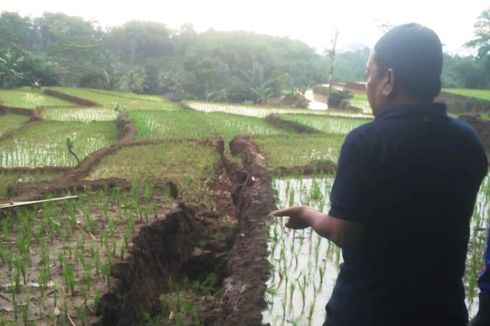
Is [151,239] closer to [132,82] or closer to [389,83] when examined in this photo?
[389,83]

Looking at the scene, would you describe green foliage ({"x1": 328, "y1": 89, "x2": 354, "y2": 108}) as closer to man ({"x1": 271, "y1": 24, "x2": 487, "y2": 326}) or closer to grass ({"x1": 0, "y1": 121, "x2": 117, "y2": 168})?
Answer: grass ({"x1": 0, "y1": 121, "x2": 117, "y2": 168})

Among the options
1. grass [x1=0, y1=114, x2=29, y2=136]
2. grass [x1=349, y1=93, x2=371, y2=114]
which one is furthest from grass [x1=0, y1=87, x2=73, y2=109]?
grass [x1=349, y1=93, x2=371, y2=114]

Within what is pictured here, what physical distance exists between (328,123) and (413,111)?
39.5 ft

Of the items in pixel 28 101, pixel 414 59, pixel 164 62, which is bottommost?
pixel 28 101

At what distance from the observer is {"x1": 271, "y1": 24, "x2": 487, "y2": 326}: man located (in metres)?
1.25

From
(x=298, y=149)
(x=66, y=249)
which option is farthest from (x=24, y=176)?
(x=298, y=149)

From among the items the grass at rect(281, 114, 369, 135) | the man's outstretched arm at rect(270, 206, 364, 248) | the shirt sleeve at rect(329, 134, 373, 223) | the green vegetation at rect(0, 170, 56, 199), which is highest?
the shirt sleeve at rect(329, 134, 373, 223)

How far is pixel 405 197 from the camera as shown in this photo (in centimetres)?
127

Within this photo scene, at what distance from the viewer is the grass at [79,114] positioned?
13388 mm

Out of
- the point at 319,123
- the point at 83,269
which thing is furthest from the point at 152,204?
the point at 319,123

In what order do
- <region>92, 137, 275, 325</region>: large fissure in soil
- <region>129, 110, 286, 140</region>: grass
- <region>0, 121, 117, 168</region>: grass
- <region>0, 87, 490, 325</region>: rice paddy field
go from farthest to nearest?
<region>129, 110, 286, 140</region>: grass < <region>0, 121, 117, 168</region>: grass < <region>92, 137, 275, 325</region>: large fissure in soil < <region>0, 87, 490, 325</region>: rice paddy field

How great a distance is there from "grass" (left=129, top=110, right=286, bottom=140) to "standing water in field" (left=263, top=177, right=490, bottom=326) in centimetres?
588

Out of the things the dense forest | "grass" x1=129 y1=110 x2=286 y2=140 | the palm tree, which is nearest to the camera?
"grass" x1=129 y1=110 x2=286 y2=140

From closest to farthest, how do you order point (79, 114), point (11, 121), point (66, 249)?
1. point (66, 249)
2. point (11, 121)
3. point (79, 114)
